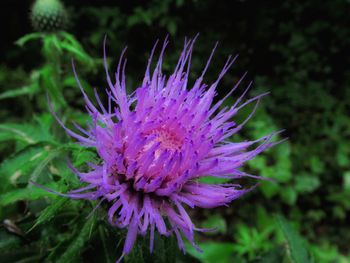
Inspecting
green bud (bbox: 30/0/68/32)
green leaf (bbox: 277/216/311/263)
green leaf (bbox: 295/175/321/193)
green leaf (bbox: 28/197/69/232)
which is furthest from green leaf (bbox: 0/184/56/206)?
green leaf (bbox: 295/175/321/193)

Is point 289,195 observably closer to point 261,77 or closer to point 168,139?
point 261,77

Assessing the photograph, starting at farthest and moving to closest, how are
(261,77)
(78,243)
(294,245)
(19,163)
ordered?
1. (261,77)
2. (294,245)
3. (19,163)
4. (78,243)

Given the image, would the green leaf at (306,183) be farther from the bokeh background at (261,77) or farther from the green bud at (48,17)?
the green bud at (48,17)

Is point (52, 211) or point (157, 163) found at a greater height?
point (157, 163)

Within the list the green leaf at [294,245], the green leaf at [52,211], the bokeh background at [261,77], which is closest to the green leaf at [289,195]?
the bokeh background at [261,77]

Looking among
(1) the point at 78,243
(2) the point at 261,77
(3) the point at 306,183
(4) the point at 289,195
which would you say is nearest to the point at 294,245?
(1) the point at 78,243

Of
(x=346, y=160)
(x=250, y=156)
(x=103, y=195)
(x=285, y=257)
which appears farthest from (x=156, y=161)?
(x=346, y=160)
